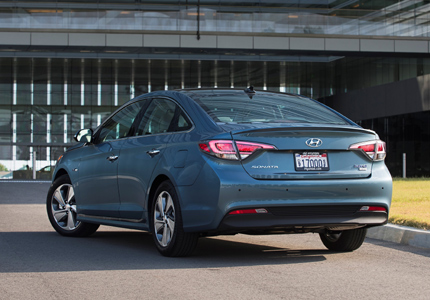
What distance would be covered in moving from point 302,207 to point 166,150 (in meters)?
1.52

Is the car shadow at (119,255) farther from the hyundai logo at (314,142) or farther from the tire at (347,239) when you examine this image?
the hyundai logo at (314,142)

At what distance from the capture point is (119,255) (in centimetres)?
759

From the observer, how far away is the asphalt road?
18.0 ft

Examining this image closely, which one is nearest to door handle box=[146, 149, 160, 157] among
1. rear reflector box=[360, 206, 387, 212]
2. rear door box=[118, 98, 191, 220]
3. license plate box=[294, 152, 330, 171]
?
rear door box=[118, 98, 191, 220]

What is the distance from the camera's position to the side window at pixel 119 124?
8.59 metres

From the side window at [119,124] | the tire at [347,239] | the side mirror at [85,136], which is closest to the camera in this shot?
the tire at [347,239]

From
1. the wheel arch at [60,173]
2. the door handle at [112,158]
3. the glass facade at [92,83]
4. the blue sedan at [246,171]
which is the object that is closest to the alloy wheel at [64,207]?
the wheel arch at [60,173]

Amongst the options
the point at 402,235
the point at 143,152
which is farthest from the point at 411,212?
the point at 143,152

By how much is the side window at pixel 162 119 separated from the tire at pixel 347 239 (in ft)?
6.13

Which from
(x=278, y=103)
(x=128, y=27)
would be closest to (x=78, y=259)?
(x=278, y=103)

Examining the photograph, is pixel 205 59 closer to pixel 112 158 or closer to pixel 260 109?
pixel 112 158

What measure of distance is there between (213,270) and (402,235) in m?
3.25

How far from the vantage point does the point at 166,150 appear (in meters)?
7.40

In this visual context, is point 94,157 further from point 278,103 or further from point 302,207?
point 302,207
